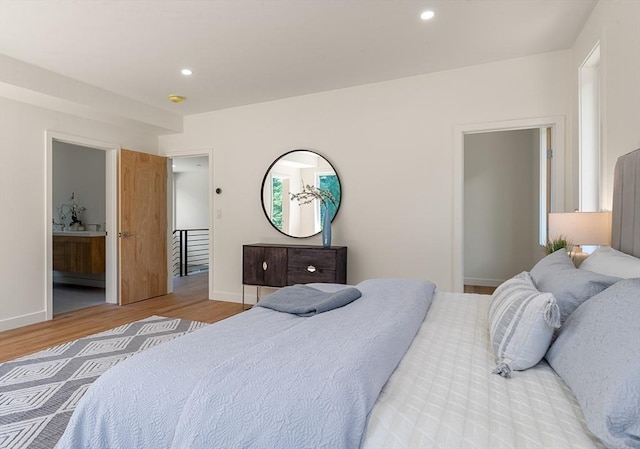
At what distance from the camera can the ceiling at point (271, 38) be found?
2518 mm

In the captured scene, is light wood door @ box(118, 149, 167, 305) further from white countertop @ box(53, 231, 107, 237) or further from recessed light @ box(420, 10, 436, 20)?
recessed light @ box(420, 10, 436, 20)

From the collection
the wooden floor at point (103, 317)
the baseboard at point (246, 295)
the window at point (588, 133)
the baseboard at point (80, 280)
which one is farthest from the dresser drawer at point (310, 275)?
the baseboard at point (80, 280)

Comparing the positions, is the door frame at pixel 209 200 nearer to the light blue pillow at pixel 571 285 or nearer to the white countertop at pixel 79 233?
the white countertop at pixel 79 233

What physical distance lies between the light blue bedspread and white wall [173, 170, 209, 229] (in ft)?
26.9

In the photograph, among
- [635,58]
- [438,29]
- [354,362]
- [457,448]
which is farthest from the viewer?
[438,29]

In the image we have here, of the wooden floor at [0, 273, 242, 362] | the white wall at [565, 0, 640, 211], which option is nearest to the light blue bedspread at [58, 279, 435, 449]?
the white wall at [565, 0, 640, 211]

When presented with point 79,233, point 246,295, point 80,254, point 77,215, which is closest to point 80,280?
point 80,254

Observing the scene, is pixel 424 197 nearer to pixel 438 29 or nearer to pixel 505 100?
pixel 505 100

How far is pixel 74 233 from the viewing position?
549 cm

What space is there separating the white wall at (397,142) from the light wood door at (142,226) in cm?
144

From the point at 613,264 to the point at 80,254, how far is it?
20.2 ft

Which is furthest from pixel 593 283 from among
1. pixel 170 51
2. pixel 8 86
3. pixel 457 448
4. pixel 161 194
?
pixel 161 194

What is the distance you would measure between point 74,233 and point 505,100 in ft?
19.4

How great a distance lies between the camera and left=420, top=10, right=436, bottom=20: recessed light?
2576mm
